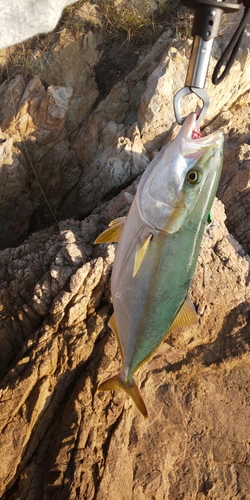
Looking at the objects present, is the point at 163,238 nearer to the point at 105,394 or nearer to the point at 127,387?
the point at 127,387

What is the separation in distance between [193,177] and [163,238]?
0.38 metres

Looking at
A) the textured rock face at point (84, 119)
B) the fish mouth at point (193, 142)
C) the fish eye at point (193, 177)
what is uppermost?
the textured rock face at point (84, 119)

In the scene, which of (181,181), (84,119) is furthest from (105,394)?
(84,119)

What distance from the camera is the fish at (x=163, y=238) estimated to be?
236 cm

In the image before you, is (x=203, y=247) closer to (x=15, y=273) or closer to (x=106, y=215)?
(x=106, y=215)

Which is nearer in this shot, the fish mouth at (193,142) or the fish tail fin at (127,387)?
the fish mouth at (193,142)

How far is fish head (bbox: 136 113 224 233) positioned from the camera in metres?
2.34

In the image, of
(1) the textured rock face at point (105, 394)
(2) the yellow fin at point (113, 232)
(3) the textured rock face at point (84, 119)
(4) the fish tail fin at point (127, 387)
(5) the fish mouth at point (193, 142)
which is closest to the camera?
(5) the fish mouth at point (193, 142)

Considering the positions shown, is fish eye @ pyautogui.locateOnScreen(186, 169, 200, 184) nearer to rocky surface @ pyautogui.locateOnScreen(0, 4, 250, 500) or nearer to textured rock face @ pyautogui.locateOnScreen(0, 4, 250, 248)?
rocky surface @ pyautogui.locateOnScreen(0, 4, 250, 500)

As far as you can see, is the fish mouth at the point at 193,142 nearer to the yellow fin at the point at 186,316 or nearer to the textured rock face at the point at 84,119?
the yellow fin at the point at 186,316

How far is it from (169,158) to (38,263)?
228 cm

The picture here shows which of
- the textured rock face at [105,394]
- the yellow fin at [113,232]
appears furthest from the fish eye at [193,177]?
the textured rock face at [105,394]

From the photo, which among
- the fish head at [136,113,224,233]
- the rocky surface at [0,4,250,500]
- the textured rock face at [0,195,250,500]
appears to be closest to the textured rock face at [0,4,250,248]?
the rocky surface at [0,4,250,500]

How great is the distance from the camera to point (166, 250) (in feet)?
8.24
